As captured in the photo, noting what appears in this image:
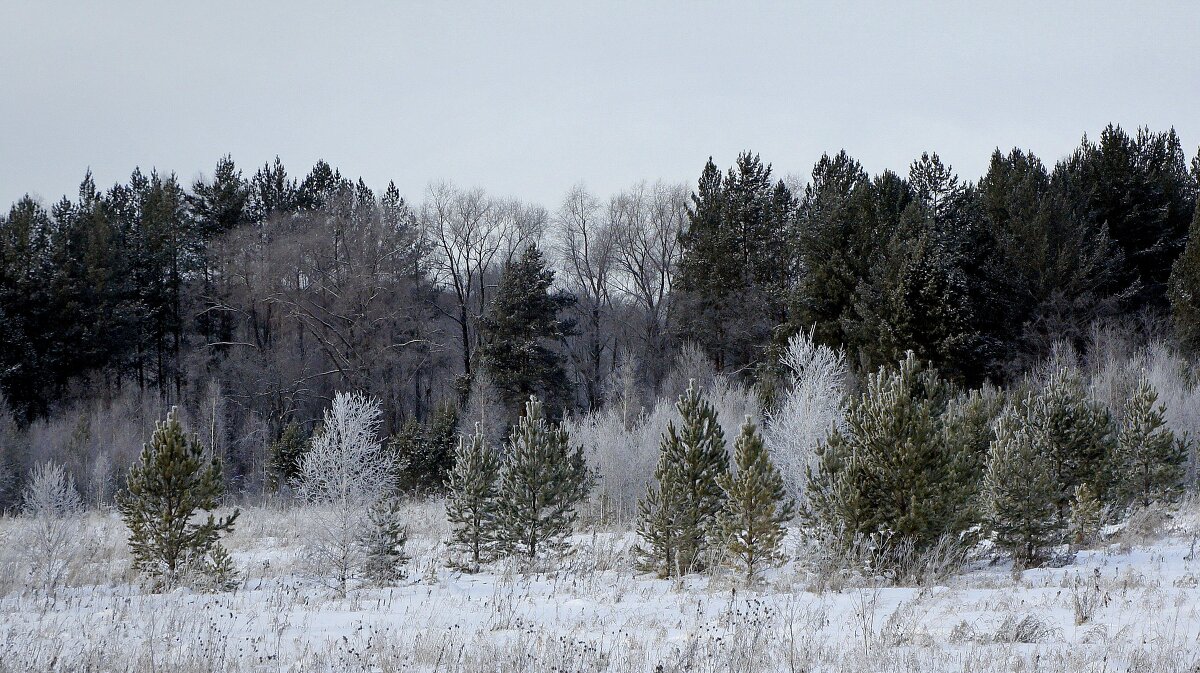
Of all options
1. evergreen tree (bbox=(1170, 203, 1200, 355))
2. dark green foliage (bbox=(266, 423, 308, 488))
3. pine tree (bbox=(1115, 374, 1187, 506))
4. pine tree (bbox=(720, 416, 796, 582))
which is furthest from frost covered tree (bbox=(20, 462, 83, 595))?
evergreen tree (bbox=(1170, 203, 1200, 355))

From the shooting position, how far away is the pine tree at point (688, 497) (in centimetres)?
1527

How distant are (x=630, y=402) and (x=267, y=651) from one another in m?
29.6

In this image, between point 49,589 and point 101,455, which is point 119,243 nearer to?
point 101,455

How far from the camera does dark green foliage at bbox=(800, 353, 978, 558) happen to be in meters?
12.6

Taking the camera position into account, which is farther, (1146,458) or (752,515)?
(1146,458)

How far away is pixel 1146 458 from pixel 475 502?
575 inches

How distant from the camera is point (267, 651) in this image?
810cm

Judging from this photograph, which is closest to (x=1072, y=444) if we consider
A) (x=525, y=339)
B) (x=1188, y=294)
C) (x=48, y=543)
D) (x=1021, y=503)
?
(x=1021, y=503)

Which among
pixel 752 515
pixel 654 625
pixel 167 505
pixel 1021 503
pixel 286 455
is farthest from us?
pixel 286 455

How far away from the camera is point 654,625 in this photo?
907 cm

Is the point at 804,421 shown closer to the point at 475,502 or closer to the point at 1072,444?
the point at 1072,444

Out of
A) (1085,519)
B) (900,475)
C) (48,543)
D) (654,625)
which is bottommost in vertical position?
(654,625)

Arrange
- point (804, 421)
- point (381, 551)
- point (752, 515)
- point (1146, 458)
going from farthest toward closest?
point (804, 421), point (1146, 458), point (381, 551), point (752, 515)

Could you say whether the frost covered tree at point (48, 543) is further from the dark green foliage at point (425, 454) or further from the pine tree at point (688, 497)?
the dark green foliage at point (425, 454)
